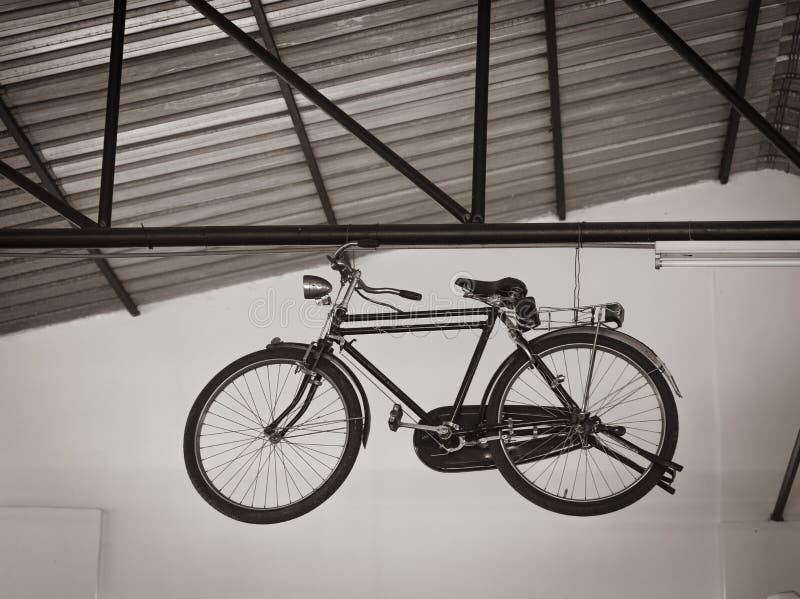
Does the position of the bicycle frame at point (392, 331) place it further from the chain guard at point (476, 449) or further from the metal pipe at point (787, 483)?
the metal pipe at point (787, 483)

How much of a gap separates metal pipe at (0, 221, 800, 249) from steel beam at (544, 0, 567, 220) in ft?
5.95

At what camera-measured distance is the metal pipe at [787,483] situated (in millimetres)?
6398

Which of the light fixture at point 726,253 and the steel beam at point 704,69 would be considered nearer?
the light fixture at point 726,253

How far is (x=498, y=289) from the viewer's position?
416 centimetres

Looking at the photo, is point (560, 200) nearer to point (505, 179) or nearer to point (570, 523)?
point (505, 179)

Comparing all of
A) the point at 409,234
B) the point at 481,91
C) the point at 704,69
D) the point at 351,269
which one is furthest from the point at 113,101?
the point at 704,69

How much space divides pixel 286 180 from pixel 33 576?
3.72m

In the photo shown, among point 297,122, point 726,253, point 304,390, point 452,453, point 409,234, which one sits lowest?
point 452,453

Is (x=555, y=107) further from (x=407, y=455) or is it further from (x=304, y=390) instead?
(x=304, y=390)

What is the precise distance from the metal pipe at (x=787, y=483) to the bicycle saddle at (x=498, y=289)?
3.35 metres

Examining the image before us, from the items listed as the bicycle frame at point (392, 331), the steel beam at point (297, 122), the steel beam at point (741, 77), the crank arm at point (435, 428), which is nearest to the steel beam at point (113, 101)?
the steel beam at point (297, 122)

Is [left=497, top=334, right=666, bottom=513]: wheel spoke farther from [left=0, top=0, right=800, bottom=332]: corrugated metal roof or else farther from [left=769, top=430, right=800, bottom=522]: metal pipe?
[left=0, top=0, right=800, bottom=332]: corrugated metal roof

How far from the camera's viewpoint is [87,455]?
22.9 ft

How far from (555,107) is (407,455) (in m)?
3.07
